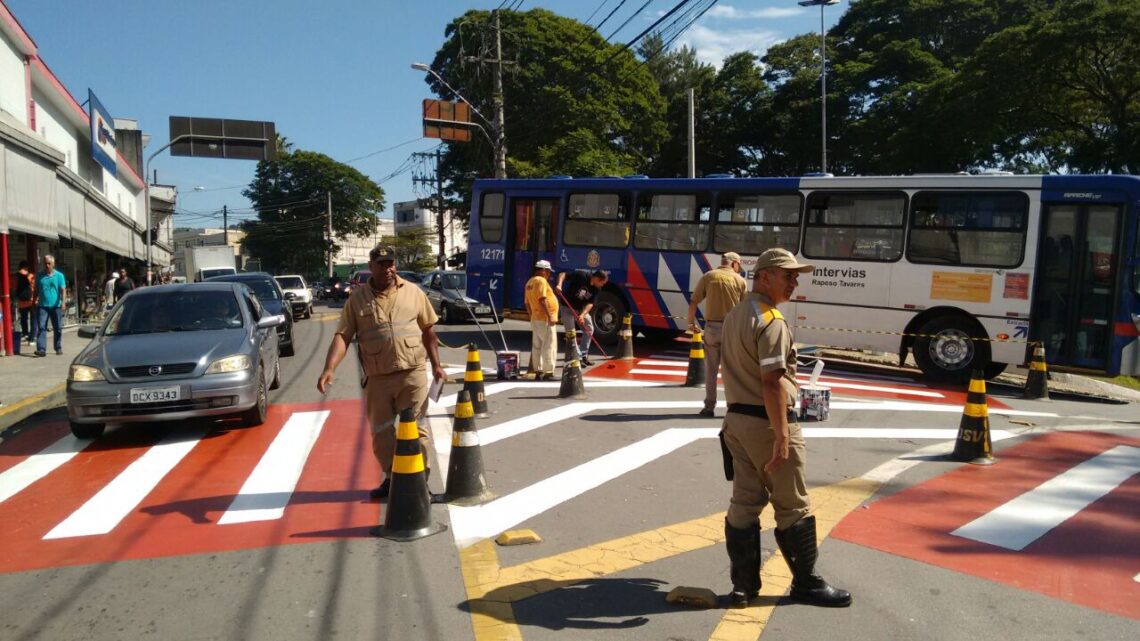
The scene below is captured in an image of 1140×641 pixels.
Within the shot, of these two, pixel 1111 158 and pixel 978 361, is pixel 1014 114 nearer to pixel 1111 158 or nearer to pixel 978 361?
pixel 1111 158

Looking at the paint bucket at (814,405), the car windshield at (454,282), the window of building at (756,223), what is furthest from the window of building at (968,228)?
the car windshield at (454,282)

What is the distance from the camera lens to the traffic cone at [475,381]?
8.58m

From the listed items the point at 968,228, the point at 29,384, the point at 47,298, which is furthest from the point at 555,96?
the point at 29,384

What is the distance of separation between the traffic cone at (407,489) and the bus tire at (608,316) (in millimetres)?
10936

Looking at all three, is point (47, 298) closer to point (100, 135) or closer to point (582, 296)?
point (582, 296)

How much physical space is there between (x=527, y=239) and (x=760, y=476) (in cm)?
1370

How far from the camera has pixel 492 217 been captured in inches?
707

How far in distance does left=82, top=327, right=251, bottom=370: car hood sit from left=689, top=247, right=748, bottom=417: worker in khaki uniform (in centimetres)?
487

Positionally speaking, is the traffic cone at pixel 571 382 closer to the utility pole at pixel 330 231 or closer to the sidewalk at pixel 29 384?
the sidewalk at pixel 29 384

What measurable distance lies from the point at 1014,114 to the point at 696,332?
2418 centimetres

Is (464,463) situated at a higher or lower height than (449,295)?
lower

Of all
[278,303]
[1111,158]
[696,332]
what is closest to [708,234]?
[696,332]

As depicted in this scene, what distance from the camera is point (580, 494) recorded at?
633 centimetres

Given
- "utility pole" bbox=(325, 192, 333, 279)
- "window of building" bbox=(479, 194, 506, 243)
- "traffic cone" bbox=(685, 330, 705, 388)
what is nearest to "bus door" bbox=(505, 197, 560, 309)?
"window of building" bbox=(479, 194, 506, 243)
